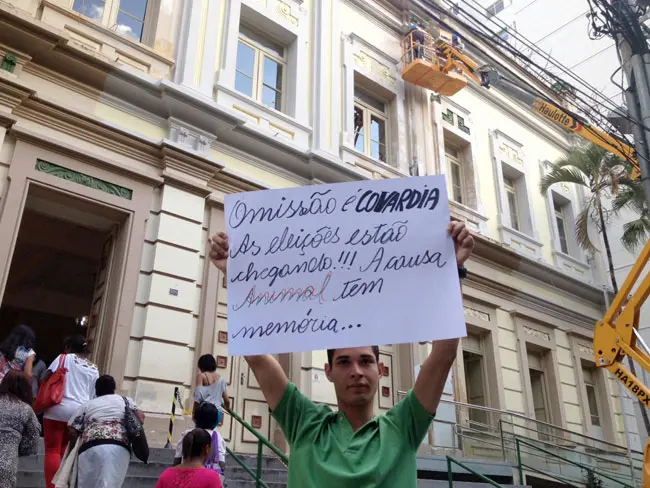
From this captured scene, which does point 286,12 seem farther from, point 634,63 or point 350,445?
point 350,445

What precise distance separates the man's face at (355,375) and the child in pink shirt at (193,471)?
2.15 meters

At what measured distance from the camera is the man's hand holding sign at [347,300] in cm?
195

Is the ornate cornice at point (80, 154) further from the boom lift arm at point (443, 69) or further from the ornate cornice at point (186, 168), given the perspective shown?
the boom lift arm at point (443, 69)

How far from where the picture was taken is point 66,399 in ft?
17.8

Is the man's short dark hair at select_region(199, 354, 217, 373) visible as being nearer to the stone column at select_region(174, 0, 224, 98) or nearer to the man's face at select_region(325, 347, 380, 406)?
the man's face at select_region(325, 347, 380, 406)

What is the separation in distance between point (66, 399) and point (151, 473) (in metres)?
1.24

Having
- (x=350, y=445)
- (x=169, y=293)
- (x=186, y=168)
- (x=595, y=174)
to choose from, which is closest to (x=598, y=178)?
(x=595, y=174)

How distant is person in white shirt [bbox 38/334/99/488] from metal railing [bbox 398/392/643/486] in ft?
21.8

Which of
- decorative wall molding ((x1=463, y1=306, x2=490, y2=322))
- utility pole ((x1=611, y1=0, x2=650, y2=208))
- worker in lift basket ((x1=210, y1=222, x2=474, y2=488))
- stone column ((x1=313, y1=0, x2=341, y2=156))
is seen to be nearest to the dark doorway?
stone column ((x1=313, y1=0, x2=341, y2=156))

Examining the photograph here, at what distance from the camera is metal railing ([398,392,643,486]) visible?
442 inches

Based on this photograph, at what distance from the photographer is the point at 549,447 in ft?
40.8

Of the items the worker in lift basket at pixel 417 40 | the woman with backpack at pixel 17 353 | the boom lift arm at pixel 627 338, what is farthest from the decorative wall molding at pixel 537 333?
the woman with backpack at pixel 17 353

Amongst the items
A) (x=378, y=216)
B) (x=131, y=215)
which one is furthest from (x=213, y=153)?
(x=378, y=216)

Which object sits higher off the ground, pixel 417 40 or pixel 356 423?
pixel 417 40
